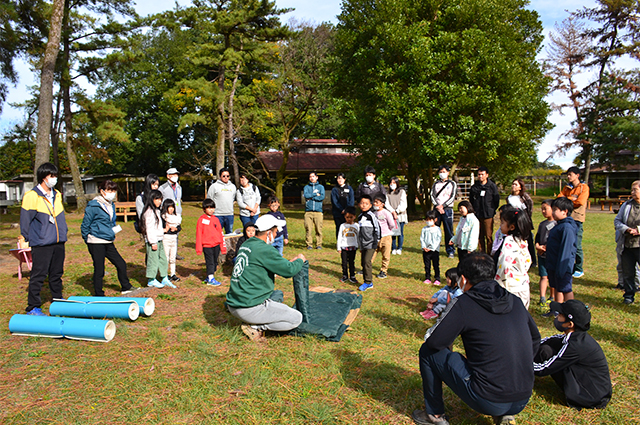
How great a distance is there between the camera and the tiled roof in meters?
29.9

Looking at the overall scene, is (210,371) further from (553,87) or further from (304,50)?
(553,87)

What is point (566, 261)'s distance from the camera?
16.4ft

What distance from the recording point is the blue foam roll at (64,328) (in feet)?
15.1

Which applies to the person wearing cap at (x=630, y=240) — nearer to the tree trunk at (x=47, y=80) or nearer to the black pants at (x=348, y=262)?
the black pants at (x=348, y=262)

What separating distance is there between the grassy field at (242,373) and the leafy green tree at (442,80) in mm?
10457

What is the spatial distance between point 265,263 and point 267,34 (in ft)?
66.5

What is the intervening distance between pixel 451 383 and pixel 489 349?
0.45 m

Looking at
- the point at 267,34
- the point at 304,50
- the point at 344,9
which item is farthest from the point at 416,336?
the point at 304,50

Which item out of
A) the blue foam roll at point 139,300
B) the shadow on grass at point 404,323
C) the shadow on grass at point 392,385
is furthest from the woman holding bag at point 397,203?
the blue foam roll at point 139,300

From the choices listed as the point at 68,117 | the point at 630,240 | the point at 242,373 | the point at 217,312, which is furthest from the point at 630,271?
the point at 68,117

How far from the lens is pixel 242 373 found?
3973mm

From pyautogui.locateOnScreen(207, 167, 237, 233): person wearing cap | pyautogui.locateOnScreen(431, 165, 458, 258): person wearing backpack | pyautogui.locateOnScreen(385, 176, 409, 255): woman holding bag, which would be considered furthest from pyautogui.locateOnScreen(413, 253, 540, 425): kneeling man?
pyautogui.locateOnScreen(385, 176, 409, 255): woman holding bag

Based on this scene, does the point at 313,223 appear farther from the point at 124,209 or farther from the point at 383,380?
the point at 124,209

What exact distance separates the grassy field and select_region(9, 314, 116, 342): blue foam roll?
0.09 metres
